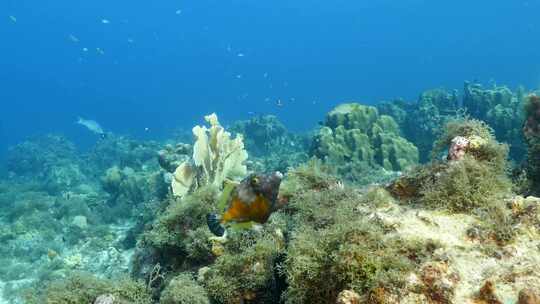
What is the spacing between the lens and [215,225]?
14.5 feet

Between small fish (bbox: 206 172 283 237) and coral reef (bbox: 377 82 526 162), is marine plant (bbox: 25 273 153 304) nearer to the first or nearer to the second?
small fish (bbox: 206 172 283 237)

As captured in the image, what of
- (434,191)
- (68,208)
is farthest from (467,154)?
(68,208)

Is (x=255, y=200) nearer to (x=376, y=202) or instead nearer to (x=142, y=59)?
(x=376, y=202)

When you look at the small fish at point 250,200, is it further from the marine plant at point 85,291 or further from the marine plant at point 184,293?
the marine plant at point 85,291

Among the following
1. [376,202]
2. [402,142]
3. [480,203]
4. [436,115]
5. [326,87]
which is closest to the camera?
[480,203]

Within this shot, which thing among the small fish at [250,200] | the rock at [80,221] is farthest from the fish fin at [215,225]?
the rock at [80,221]

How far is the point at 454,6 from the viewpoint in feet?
536

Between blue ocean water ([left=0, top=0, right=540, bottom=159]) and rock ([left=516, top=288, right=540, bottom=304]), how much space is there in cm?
7059

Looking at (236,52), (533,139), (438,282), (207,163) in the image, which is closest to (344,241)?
(438,282)

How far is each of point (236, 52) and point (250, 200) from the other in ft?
429

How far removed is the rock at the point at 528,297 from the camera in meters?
2.32

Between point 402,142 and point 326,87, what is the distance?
267ft

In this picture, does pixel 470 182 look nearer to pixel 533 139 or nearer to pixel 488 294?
pixel 488 294

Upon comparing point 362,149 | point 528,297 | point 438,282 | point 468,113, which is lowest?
point 528,297
